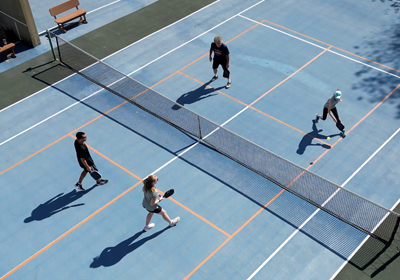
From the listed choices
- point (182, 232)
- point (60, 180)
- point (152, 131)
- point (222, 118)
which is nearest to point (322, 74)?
point (222, 118)

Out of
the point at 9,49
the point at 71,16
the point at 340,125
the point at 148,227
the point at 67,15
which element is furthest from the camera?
the point at 67,15

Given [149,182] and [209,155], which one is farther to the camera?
[209,155]

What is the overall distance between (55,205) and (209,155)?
18.3ft

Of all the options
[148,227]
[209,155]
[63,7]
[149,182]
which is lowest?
[148,227]

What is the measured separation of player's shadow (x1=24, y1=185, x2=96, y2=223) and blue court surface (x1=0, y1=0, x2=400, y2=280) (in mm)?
36

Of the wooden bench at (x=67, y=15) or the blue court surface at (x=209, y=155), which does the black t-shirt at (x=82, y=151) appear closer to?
the blue court surface at (x=209, y=155)

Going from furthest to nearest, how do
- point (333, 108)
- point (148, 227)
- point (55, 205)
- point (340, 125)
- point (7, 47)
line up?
point (7, 47) < point (340, 125) < point (333, 108) < point (55, 205) < point (148, 227)

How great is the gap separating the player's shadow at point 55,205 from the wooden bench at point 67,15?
1150cm

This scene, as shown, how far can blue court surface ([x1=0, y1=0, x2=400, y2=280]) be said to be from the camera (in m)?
13.9

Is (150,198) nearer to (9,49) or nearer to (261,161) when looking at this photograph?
(261,161)

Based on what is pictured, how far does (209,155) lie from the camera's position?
17.1 m

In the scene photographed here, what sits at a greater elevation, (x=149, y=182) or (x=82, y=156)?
(x=149, y=182)

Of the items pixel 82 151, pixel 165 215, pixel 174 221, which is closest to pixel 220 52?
pixel 82 151

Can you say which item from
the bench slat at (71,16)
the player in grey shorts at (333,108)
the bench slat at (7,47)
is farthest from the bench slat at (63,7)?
the player in grey shorts at (333,108)
